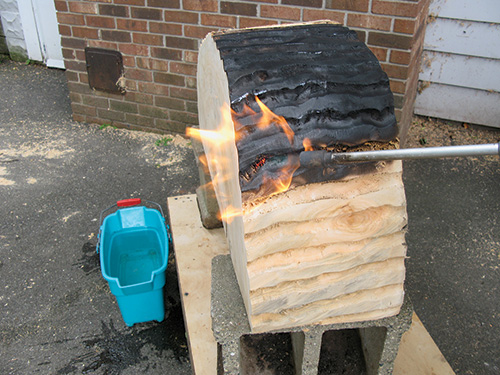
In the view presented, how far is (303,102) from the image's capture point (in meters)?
1.56

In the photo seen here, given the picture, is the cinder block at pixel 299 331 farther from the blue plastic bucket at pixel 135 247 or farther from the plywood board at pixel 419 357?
the blue plastic bucket at pixel 135 247

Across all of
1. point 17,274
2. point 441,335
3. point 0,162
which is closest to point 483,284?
point 441,335

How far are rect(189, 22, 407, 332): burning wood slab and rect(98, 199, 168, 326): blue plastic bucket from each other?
1104 millimetres

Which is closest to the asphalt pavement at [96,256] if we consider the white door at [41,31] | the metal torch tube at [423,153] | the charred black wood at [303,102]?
the white door at [41,31]

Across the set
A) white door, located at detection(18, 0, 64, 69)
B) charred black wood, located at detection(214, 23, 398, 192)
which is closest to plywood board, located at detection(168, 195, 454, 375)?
charred black wood, located at detection(214, 23, 398, 192)

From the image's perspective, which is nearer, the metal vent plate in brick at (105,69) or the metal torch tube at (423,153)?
the metal torch tube at (423,153)

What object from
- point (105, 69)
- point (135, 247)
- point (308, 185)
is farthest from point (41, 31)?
point (308, 185)

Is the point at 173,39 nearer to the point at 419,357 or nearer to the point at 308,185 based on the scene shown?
the point at 308,185

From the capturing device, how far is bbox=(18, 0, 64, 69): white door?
18.5ft

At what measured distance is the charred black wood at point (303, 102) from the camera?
1505 mm

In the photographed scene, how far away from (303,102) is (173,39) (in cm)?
279

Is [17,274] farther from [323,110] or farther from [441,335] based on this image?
[441,335]

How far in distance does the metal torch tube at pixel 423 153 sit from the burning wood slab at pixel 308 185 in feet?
A: 0.48

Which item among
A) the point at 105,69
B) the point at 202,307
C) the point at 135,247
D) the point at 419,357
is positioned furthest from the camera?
the point at 105,69
